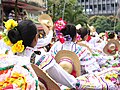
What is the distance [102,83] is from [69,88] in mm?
403

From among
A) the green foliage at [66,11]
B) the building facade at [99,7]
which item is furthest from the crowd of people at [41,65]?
the building facade at [99,7]

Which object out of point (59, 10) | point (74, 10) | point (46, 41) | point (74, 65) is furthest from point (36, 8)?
point (74, 65)

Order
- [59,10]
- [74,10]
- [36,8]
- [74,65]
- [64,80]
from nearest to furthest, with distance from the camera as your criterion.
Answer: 1. [64,80]
2. [74,65]
3. [36,8]
4. [59,10]
5. [74,10]

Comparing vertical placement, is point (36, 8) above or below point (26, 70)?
below

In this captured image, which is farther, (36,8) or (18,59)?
(36,8)

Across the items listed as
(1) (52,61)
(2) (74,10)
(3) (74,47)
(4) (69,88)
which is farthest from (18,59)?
(2) (74,10)

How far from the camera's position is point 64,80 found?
9.51ft

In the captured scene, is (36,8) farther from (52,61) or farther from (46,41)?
(52,61)

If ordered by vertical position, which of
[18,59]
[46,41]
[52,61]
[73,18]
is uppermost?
[18,59]

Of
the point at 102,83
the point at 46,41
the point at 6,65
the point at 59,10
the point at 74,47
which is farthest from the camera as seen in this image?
the point at 59,10

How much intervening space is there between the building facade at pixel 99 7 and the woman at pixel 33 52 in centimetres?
6786

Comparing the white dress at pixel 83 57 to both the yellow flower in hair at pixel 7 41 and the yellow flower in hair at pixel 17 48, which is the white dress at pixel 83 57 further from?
the yellow flower in hair at pixel 17 48

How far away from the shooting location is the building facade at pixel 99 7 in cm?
7069

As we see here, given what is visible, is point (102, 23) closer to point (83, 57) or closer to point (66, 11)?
point (66, 11)
